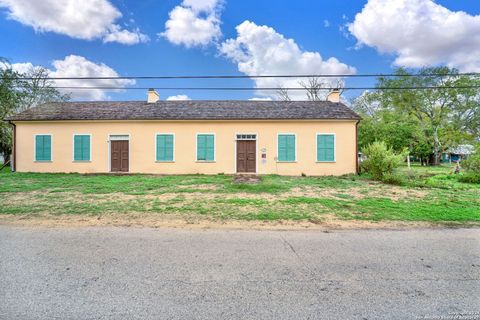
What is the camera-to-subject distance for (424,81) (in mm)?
27938

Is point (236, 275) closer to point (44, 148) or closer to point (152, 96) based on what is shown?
point (152, 96)

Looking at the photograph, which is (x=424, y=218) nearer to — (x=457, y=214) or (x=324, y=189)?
(x=457, y=214)

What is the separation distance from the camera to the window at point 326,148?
14469mm

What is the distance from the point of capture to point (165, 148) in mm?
14742

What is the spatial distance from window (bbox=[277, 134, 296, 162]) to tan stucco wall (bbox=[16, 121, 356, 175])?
241 mm

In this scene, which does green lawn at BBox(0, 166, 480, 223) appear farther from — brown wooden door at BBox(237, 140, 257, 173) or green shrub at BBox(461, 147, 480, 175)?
brown wooden door at BBox(237, 140, 257, 173)

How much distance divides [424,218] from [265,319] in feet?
16.8

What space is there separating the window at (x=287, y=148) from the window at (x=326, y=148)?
1416 mm

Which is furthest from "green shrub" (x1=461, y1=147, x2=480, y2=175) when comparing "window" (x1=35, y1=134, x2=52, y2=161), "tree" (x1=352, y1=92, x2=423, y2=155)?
"window" (x1=35, y1=134, x2=52, y2=161)

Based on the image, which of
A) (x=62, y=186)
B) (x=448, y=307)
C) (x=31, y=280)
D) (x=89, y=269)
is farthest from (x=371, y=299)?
(x=62, y=186)

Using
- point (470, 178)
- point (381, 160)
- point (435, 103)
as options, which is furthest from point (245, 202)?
point (435, 103)

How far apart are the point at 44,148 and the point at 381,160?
18236 millimetres

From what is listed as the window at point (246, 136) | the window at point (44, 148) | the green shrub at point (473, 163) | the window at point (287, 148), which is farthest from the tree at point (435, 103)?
the window at point (44, 148)

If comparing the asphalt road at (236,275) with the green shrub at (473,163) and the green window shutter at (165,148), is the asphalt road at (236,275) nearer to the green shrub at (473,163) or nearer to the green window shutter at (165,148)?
the green window shutter at (165,148)
